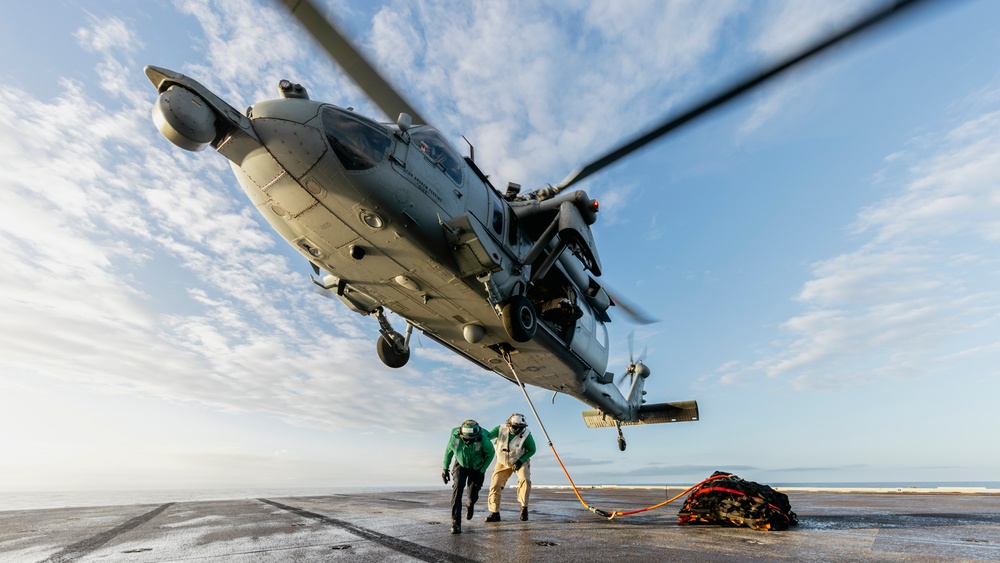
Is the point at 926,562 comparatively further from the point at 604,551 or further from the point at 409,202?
the point at 409,202

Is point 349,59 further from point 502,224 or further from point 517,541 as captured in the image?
point 517,541

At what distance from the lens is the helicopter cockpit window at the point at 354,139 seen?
7.56 meters

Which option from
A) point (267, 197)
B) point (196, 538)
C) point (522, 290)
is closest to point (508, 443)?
point (522, 290)

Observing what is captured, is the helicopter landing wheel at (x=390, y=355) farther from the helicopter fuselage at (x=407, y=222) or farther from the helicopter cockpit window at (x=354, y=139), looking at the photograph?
the helicopter cockpit window at (x=354, y=139)

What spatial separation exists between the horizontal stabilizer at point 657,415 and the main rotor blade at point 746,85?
439 inches

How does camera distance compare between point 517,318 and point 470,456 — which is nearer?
point 470,456

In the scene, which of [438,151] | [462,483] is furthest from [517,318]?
[438,151]

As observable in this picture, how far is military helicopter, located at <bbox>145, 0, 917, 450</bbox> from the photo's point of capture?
7039 mm

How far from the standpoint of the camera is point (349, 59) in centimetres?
721

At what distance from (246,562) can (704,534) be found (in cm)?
516

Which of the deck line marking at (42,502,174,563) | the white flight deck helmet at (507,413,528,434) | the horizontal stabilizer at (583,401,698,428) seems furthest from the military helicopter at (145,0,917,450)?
the horizontal stabilizer at (583,401,698,428)

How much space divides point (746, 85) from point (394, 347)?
10021 millimetres

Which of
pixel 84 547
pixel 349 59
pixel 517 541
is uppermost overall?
pixel 349 59

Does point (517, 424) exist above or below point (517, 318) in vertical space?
below
